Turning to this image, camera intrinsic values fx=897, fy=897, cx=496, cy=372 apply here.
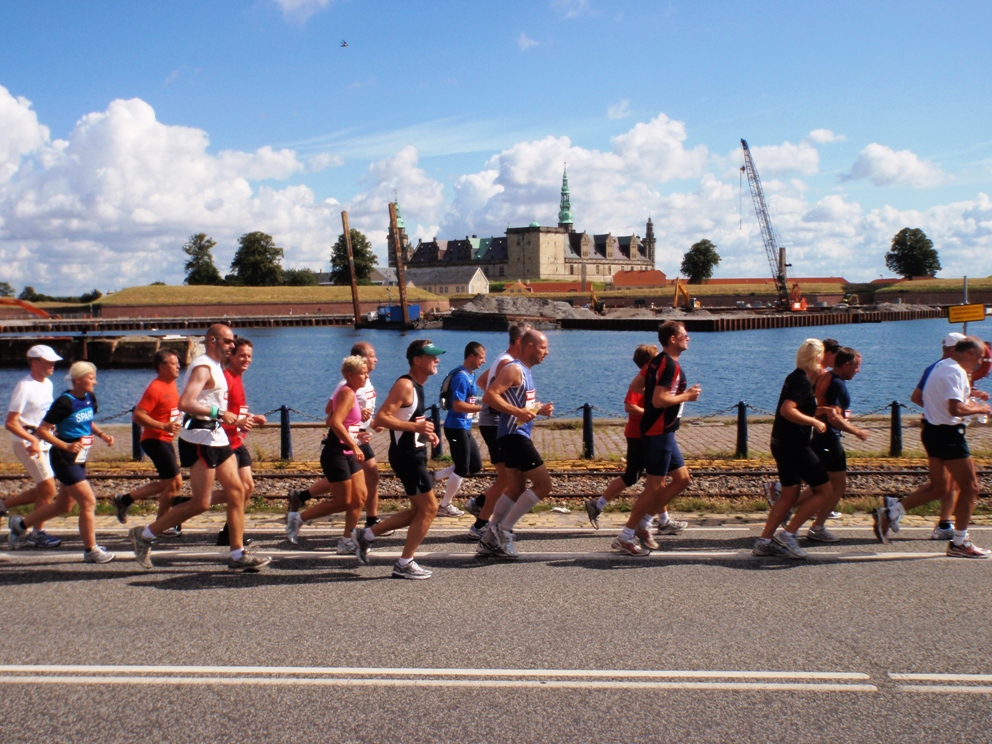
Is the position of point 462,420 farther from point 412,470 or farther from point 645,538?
point 645,538

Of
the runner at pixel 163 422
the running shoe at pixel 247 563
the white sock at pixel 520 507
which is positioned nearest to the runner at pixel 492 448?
the white sock at pixel 520 507

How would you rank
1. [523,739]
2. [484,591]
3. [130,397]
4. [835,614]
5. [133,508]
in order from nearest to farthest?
1. [523,739]
2. [835,614]
3. [484,591]
4. [133,508]
5. [130,397]

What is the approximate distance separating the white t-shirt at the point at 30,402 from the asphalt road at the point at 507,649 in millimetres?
1214

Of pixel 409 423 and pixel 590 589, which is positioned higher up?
pixel 409 423

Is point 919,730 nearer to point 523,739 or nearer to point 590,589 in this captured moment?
point 523,739

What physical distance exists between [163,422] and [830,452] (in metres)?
5.99

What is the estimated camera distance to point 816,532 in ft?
26.5

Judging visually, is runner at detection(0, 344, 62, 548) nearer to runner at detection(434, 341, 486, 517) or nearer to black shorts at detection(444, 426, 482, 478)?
runner at detection(434, 341, 486, 517)

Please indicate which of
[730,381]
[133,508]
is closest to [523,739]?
[133,508]

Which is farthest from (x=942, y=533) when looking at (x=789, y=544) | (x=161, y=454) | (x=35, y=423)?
(x=35, y=423)

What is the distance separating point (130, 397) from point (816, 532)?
131 feet

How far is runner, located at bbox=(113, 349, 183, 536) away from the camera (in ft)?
26.3

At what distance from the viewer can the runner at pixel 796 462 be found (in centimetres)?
740

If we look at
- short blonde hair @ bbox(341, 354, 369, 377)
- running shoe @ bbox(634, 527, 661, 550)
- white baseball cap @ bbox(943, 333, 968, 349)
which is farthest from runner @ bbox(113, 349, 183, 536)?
white baseball cap @ bbox(943, 333, 968, 349)
